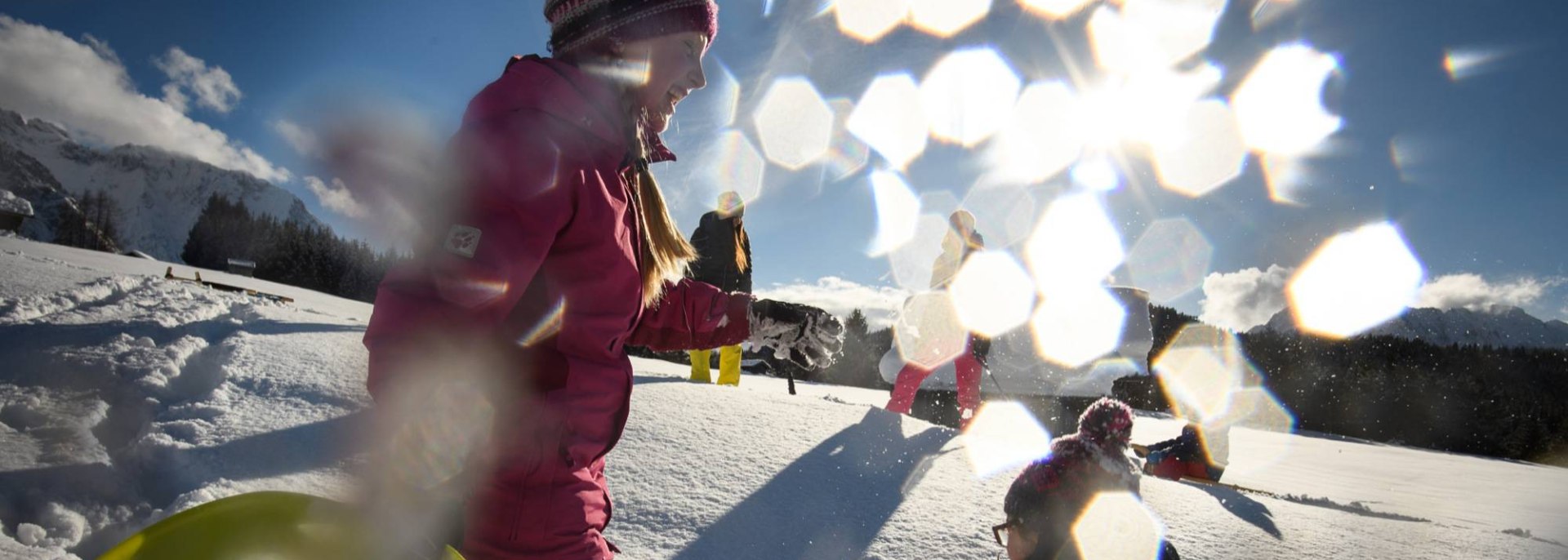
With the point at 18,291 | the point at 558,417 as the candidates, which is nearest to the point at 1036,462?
the point at 558,417

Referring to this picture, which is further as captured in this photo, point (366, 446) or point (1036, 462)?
point (1036, 462)

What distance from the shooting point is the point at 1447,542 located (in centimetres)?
313

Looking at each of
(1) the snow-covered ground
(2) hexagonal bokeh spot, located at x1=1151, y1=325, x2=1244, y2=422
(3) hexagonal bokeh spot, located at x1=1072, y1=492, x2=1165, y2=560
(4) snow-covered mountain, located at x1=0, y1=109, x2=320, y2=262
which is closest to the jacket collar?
(1) the snow-covered ground

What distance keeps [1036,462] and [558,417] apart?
5.65 feet

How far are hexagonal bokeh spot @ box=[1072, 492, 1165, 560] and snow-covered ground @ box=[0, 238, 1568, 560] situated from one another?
0.47 metres

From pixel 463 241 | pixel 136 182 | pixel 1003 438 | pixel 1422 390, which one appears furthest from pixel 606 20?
pixel 136 182

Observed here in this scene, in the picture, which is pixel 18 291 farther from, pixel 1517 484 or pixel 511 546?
pixel 1517 484

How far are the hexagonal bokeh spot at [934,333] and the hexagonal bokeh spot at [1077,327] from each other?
179 centimetres

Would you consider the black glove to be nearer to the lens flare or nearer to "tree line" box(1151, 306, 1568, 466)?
the lens flare

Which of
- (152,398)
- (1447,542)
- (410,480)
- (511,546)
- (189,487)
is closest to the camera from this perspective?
(410,480)

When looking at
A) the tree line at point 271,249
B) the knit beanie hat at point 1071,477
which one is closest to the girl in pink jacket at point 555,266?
the knit beanie hat at point 1071,477

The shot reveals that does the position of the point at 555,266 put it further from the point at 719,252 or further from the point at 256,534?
the point at 719,252

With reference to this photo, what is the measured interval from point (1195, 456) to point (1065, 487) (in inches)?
182

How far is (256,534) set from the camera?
0.58 meters
